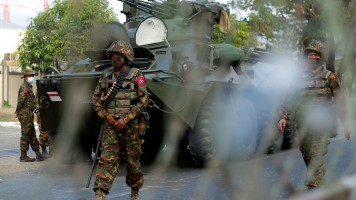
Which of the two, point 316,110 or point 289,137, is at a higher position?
point 316,110

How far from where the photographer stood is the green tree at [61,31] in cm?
1002

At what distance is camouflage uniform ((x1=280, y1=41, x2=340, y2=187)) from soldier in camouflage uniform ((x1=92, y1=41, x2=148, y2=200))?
5.02ft

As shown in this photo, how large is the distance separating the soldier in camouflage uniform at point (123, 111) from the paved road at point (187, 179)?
722mm

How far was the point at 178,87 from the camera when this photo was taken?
20.2 feet

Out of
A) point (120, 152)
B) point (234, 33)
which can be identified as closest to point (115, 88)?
point (120, 152)

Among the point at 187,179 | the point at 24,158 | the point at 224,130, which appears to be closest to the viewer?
the point at 187,179

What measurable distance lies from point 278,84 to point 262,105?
3.90ft

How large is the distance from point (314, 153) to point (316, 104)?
Result: 45cm

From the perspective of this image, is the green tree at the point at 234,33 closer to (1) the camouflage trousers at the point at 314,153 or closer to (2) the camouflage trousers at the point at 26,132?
(2) the camouflage trousers at the point at 26,132

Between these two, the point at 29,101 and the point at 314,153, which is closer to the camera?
the point at 314,153

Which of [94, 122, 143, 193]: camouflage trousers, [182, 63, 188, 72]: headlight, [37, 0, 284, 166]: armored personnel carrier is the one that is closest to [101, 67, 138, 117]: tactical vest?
[94, 122, 143, 193]: camouflage trousers

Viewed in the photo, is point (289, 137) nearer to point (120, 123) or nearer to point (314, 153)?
point (314, 153)

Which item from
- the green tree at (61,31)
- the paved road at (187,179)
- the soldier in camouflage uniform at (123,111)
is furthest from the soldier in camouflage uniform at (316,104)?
the green tree at (61,31)

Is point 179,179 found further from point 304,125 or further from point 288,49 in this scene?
point 288,49
